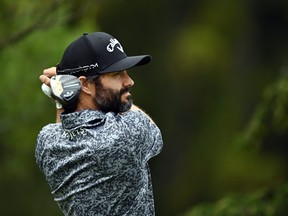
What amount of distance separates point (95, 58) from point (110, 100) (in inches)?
8.6

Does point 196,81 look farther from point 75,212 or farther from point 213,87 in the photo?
point 75,212

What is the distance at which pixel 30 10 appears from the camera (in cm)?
1190

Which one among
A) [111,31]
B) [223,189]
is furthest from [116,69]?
[111,31]

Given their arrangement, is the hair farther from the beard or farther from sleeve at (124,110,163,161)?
sleeve at (124,110,163,161)

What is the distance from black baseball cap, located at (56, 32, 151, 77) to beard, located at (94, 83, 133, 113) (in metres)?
0.10

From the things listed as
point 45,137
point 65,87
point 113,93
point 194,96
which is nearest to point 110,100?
point 113,93

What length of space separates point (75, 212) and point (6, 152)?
11216mm

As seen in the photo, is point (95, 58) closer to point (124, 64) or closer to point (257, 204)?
point (124, 64)

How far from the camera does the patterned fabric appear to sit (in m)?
6.21

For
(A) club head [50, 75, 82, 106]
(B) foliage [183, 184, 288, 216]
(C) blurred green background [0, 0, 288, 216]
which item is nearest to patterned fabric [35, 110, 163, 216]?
(A) club head [50, 75, 82, 106]

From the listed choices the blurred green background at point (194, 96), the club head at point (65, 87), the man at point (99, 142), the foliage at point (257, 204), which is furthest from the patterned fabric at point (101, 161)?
the blurred green background at point (194, 96)

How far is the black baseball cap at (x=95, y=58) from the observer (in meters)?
6.29

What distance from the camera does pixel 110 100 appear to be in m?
6.25

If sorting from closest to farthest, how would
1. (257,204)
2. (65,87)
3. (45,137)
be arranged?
(65,87) < (45,137) < (257,204)
